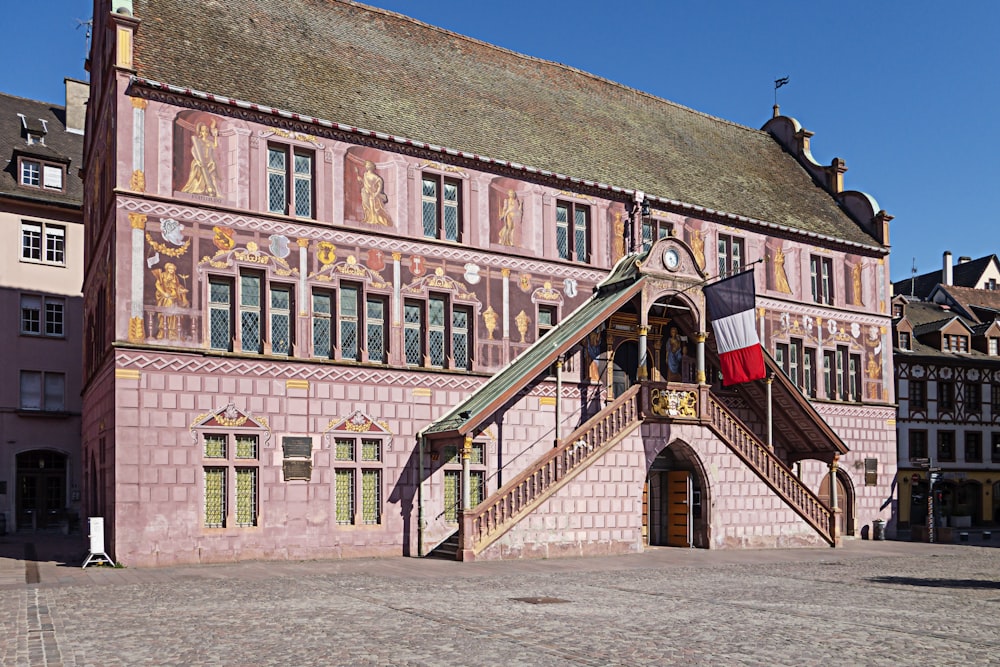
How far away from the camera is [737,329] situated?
1192 inches

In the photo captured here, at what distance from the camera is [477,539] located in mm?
25828

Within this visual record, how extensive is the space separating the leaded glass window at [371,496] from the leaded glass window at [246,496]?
2859mm

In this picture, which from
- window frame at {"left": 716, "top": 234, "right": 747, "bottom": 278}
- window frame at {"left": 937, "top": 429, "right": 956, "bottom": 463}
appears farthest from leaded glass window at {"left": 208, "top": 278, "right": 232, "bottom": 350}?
window frame at {"left": 937, "top": 429, "right": 956, "bottom": 463}

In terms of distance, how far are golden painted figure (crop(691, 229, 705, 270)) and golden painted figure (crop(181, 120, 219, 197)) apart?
15.9m

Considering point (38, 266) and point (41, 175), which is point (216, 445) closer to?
point (38, 266)

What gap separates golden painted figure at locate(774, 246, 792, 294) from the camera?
37.2 m

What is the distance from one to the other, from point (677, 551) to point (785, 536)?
13.7 feet

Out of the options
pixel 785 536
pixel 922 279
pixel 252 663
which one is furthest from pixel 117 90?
pixel 922 279

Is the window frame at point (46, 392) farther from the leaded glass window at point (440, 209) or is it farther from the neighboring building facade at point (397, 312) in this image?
the leaded glass window at point (440, 209)

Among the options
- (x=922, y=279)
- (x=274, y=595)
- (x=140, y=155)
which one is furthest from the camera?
(x=922, y=279)

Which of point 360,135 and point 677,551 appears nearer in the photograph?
point 360,135

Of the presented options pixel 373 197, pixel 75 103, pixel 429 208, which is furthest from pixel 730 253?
pixel 75 103

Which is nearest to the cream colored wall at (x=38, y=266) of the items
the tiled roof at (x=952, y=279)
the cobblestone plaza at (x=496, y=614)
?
the cobblestone plaza at (x=496, y=614)

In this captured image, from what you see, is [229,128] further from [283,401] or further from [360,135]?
[283,401]
